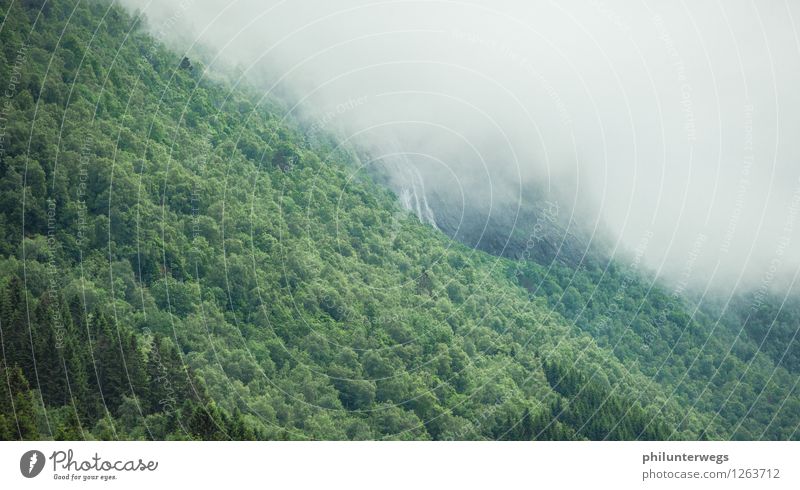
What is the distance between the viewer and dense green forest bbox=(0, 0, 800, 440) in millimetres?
91938

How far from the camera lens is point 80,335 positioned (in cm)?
9281

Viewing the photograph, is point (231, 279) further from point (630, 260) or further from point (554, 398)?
point (630, 260)

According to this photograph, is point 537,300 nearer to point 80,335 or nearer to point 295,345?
point 295,345

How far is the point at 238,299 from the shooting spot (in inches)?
4099

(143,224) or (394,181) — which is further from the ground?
(394,181)

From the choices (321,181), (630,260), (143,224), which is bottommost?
(143,224)

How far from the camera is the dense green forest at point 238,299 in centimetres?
9194
